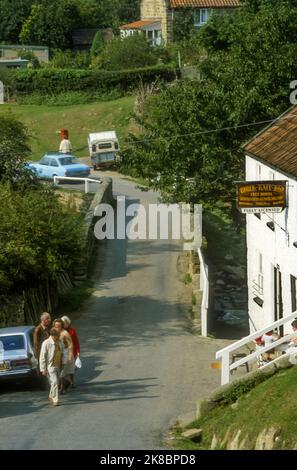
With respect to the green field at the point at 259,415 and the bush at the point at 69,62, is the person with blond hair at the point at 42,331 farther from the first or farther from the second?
the bush at the point at 69,62

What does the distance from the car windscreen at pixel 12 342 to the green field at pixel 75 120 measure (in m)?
42.2

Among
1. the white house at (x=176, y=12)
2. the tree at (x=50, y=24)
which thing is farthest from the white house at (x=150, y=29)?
the tree at (x=50, y=24)

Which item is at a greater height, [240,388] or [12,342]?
[12,342]

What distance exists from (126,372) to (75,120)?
4861 centimetres

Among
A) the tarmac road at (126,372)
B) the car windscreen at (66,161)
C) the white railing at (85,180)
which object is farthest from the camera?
the car windscreen at (66,161)

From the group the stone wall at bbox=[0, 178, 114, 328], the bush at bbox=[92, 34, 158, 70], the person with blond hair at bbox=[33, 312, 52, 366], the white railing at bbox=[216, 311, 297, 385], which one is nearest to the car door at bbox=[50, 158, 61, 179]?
the stone wall at bbox=[0, 178, 114, 328]

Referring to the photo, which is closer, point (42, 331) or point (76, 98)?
point (42, 331)

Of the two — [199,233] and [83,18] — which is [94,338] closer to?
[199,233]

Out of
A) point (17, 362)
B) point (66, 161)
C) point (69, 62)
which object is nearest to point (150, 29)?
point (69, 62)

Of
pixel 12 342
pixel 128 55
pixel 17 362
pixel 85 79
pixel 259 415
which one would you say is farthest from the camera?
pixel 128 55

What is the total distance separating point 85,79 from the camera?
7825 centimetres

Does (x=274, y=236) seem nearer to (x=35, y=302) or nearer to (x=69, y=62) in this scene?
(x=35, y=302)

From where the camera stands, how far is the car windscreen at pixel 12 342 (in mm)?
24775

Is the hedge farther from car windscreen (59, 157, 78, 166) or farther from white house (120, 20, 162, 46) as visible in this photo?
car windscreen (59, 157, 78, 166)
